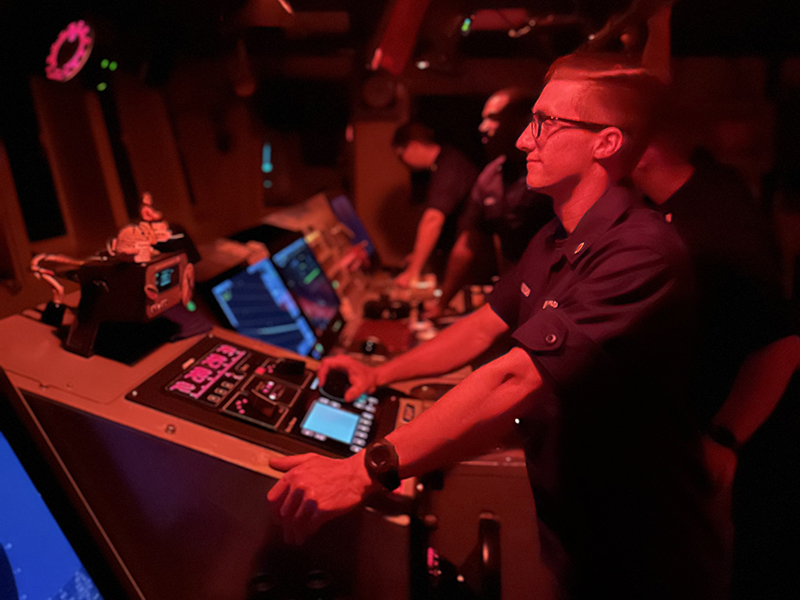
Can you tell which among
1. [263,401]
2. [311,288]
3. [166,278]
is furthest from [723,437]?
[311,288]

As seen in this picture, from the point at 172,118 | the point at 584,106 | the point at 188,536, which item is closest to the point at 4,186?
the point at 172,118

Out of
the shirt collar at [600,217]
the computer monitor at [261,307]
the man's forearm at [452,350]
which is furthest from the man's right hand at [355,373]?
the shirt collar at [600,217]

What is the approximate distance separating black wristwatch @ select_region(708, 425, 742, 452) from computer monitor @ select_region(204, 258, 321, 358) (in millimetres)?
1278

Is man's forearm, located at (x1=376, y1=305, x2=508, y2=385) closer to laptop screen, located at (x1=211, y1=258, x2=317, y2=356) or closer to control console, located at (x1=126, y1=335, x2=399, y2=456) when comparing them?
control console, located at (x1=126, y1=335, x2=399, y2=456)

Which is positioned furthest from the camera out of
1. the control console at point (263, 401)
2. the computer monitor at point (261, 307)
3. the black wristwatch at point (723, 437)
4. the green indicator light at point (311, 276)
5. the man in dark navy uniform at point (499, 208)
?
the green indicator light at point (311, 276)

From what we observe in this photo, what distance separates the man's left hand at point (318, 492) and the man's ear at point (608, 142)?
63cm

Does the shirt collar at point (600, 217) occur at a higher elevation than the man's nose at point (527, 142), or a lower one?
lower

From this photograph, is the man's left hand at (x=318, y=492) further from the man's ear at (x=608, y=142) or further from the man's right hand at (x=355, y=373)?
the man's ear at (x=608, y=142)

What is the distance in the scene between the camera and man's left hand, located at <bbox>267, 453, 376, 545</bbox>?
2.66 feet

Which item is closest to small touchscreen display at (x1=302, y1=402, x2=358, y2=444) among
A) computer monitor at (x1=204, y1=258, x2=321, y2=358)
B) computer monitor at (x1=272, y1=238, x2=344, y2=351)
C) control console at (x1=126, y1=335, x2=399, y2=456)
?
control console at (x1=126, y1=335, x2=399, y2=456)

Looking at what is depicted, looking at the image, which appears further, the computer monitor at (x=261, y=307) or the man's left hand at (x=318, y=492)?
the computer monitor at (x=261, y=307)

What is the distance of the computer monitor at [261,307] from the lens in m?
1.56

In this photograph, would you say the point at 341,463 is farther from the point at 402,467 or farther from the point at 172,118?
the point at 172,118

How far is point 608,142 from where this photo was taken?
78 centimetres
